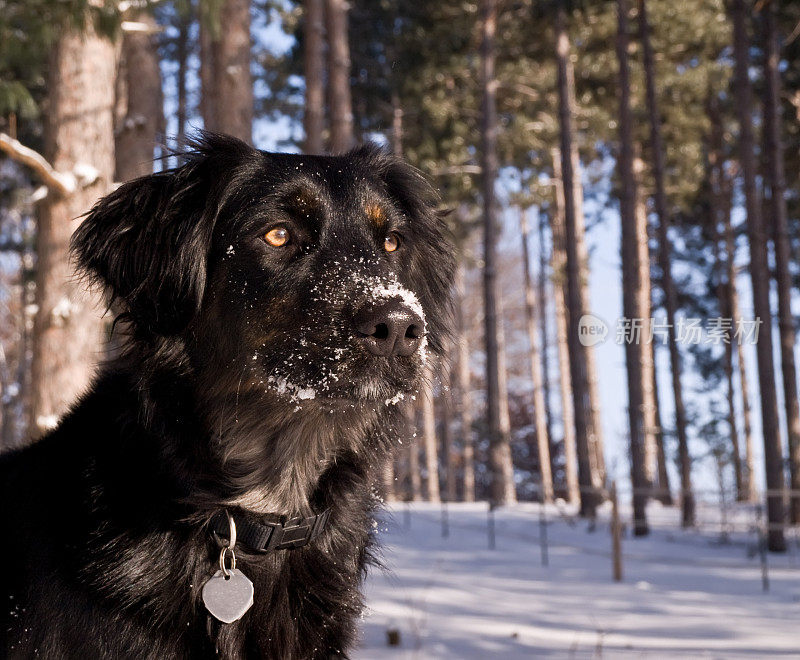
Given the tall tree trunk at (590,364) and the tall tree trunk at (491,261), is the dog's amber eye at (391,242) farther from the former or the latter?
the tall tree trunk at (590,364)

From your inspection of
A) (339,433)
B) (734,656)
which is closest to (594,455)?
(734,656)

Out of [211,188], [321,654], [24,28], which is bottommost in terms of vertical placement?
[321,654]

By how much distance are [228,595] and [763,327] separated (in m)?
13.2

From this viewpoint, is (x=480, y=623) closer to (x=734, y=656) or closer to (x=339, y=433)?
(x=734, y=656)

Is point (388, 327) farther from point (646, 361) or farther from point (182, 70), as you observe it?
point (182, 70)

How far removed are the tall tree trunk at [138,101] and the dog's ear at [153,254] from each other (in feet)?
26.9

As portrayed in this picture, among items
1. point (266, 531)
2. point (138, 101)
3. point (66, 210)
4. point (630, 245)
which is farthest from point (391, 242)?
point (630, 245)

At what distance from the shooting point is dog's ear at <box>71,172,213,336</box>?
2.87 m

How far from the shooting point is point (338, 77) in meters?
13.6

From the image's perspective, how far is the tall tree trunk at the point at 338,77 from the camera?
42.8ft

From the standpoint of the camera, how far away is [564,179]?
62.1 ft

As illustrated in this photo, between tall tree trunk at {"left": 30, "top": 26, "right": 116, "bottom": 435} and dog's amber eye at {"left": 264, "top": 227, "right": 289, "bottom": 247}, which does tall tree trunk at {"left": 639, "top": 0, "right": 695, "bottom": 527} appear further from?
dog's amber eye at {"left": 264, "top": 227, "right": 289, "bottom": 247}

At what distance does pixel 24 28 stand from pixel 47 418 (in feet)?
11.4

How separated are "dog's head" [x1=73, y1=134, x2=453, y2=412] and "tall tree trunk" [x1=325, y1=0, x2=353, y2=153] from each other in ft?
30.4
